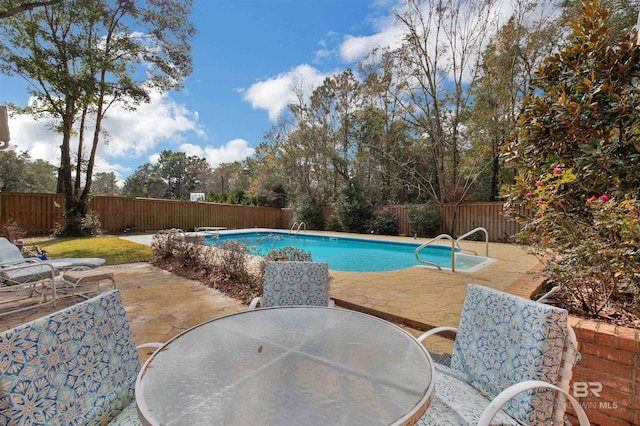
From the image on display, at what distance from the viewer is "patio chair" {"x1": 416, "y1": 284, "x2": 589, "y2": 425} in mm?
1155

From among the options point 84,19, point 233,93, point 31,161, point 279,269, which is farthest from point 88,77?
point 31,161

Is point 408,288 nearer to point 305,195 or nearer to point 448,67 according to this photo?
point 448,67

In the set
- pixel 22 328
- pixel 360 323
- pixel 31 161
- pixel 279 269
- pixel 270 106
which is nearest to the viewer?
pixel 22 328

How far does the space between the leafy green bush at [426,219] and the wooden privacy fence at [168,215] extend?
347 mm

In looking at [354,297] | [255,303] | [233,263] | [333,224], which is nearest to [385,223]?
[333,224]

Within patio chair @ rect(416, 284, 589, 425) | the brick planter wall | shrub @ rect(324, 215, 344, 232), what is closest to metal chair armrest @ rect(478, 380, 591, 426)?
patio chair @ rect(416, 284, 589, 425)

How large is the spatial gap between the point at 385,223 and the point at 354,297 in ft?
31.7

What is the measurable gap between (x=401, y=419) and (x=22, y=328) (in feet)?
4.48

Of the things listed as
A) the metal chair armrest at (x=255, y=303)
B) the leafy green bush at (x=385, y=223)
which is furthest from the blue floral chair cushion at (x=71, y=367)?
the leafy green bush at (x=385, y=223)

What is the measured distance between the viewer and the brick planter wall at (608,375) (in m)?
1.43

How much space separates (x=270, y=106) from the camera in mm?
17781

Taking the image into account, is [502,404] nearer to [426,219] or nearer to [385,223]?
[426,219]

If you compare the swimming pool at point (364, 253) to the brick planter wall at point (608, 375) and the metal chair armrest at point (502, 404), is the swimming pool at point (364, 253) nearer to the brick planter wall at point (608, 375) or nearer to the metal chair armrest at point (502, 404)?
the brick planter wall at point (608, 375)

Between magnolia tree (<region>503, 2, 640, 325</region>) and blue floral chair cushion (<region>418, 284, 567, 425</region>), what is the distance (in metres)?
0.91
